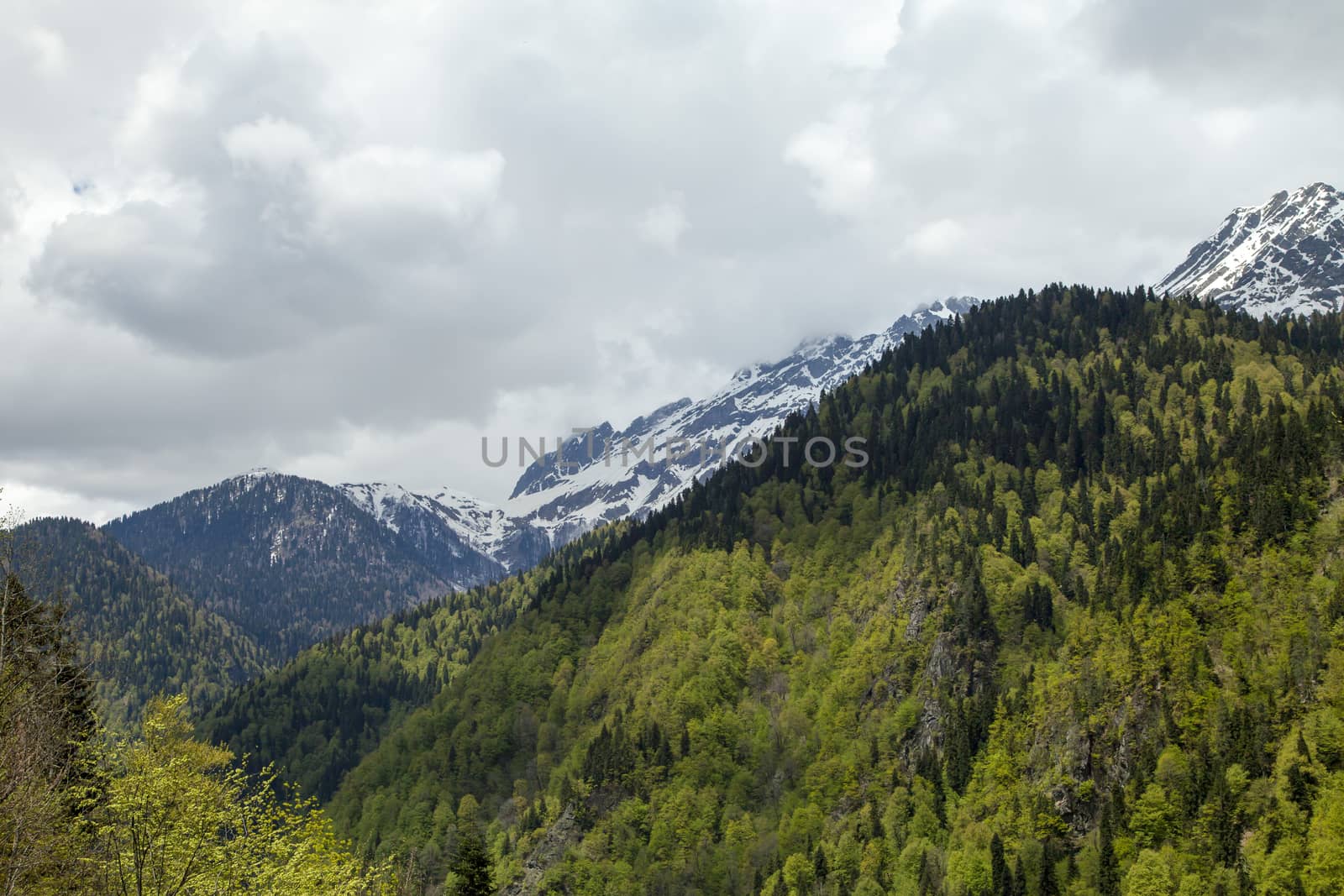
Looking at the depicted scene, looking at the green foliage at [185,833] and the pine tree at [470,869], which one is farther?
the pine tree at [470,869]

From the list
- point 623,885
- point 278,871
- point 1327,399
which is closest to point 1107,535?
point 1327,399

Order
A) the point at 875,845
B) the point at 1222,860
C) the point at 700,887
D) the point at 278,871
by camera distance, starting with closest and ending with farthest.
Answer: the point at 278,871 → the point at 1222,860 → the point at 875,845 → the point at 700,887

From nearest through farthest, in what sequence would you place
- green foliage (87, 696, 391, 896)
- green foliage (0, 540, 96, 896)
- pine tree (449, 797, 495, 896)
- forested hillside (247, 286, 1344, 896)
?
green foliage (0, 540, 96, 896) → green foliage (87, 696, 391, 896) → pine tree (449, 797, 495, 896) → forested hillside (247, 286, 1344, 896)

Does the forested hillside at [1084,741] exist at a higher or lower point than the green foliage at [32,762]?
lower

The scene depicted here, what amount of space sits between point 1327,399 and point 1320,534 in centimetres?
5891

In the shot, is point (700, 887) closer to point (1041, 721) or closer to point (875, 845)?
point (875, 845)

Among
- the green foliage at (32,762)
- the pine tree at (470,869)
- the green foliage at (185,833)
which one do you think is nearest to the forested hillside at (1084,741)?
the pine tree at (470,869)

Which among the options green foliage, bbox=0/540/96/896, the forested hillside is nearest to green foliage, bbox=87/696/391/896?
green foliage, bbox=0/540/96/896

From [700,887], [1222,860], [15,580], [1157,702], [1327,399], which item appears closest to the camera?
[15,580]

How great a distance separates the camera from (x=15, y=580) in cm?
3266

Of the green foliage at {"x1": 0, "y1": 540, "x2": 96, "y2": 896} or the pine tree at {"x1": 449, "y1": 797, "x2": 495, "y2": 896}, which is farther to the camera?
the pine tree at {"x1": 449, "y1": 797, "x2": 495, "y2": 896}

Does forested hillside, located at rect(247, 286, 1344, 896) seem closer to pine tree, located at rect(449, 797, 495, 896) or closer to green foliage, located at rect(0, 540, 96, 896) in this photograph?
pine tree, located at rect(449, 797, 495, 896)

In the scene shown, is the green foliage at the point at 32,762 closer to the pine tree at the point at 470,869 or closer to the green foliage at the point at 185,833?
the green foliage at the point at 185,833

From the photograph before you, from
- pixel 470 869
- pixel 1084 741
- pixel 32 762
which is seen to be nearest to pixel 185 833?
pixel 32 762
